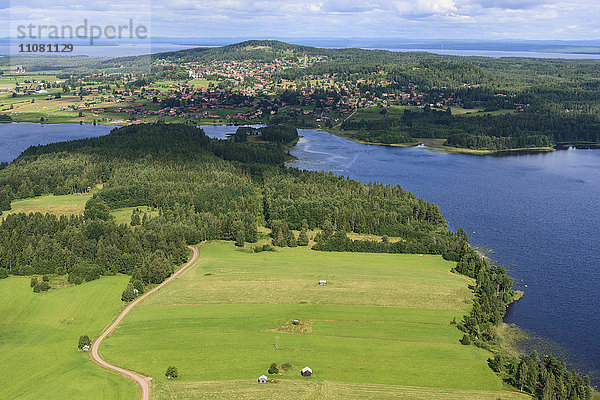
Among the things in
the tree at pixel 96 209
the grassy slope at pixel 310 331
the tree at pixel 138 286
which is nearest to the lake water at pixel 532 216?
the grassy slope at pixel 310 331

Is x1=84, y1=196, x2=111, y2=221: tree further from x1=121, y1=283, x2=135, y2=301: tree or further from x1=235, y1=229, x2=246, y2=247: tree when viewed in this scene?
x1=121, y1=283, x2=135, y2=301: tree

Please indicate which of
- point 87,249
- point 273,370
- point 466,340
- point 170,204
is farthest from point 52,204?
point 466,340

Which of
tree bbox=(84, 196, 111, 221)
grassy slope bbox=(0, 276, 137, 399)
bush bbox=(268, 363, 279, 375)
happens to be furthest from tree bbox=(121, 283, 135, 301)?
tree bbox=(84, 196, 111, 221)

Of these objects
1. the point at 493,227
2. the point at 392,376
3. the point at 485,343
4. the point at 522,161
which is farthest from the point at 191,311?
the point at 522,161

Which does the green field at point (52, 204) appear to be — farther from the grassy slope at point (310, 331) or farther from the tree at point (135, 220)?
the grassy slope at point (310, 331)

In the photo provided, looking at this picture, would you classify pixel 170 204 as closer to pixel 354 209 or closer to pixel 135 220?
pixel 135 220

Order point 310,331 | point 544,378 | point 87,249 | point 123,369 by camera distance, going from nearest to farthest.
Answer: point 544,378, point 123,369, point 310,331, point 87,249

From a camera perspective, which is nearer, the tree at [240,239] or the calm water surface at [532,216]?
the calm water surface at [532,216]
